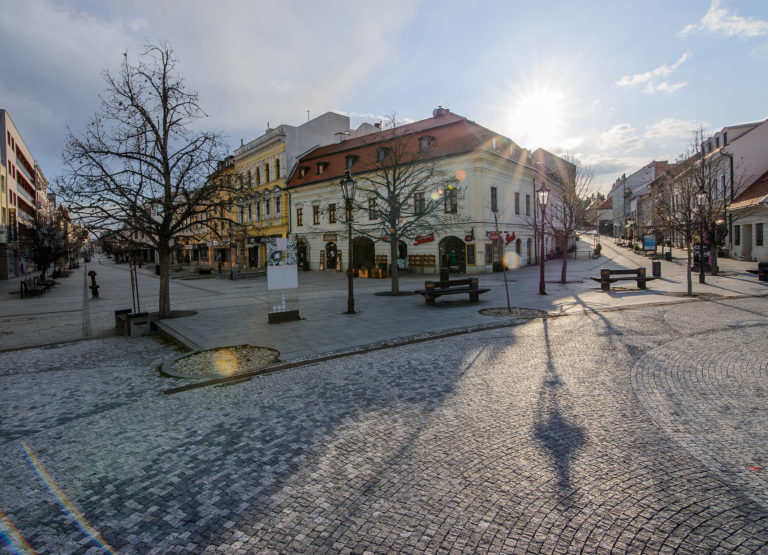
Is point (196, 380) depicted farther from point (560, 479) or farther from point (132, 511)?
point (560, 479)

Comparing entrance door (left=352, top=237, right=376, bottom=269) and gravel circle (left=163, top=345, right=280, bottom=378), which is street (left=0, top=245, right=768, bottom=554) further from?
entrance door (left=352, top=237, right=376, bottom=269)

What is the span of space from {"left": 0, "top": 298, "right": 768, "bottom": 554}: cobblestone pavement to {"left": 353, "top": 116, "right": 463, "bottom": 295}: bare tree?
11307mm

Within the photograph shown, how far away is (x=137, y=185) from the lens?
12.0 m

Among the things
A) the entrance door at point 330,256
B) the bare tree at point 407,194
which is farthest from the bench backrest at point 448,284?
the entrance door at point 330,256

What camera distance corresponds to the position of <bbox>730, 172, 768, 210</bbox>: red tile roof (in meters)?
29.3

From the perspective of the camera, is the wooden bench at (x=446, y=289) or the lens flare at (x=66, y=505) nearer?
the lens flare at (x=66, y=505)

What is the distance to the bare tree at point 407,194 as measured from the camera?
1781cm

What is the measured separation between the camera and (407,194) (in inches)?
720

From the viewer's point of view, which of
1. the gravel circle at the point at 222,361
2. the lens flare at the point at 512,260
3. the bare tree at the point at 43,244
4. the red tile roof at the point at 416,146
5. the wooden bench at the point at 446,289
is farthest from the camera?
the lens flare at the point at 512,260

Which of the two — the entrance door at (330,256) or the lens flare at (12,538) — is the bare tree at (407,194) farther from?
the lens flare at (12,538)

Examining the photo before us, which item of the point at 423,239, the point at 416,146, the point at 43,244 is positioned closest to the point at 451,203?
the point at 423,239

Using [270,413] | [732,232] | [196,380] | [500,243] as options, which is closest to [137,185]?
[196,380]

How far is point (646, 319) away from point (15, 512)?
12.2 meters

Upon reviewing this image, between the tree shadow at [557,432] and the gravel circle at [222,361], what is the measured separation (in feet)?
15.0
